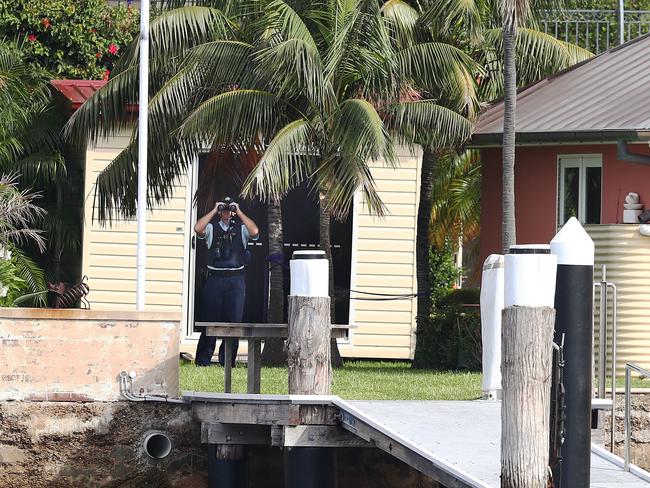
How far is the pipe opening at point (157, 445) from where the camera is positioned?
A: 1191cm

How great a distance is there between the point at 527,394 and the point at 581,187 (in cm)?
1057

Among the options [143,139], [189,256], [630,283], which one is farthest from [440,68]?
[189,256]

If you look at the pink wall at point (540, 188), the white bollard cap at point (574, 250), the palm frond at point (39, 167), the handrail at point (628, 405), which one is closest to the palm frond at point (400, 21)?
the pink wall at point (540, 188)

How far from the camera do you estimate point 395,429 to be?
952 centimetres

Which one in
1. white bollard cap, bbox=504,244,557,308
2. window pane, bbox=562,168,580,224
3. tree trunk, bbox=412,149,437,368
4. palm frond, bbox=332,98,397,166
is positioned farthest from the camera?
window pane, bbox=562,168,580,224

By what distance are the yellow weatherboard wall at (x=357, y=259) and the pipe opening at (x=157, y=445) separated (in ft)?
21.6

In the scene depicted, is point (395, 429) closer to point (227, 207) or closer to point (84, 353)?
point (84, 353)

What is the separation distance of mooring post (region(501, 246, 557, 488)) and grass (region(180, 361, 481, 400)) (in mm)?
5082

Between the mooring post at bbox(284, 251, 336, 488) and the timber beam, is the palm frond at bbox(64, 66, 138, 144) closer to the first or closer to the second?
the mooring post at bbox(284, 251, 336, 488)

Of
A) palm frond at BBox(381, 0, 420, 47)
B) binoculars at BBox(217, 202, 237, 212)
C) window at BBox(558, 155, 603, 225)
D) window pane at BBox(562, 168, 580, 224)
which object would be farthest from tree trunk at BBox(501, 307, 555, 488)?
window pane at BBox(562, 168, 580, 224)

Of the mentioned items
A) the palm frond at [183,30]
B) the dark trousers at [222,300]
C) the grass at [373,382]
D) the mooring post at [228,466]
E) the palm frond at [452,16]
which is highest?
the palm frond at [452,16]

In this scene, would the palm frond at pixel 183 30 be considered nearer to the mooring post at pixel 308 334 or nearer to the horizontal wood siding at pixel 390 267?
the horizontal wood siding at pixel 390 267

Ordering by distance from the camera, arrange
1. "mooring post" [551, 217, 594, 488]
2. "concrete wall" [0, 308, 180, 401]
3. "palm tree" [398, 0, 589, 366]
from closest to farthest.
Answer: "mooring post" [551, 217, 594, 488], "concrete wall" [0, 308, 180, 401], "palm tree" [398, 0, 589, 366]

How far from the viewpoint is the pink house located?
15188mm
